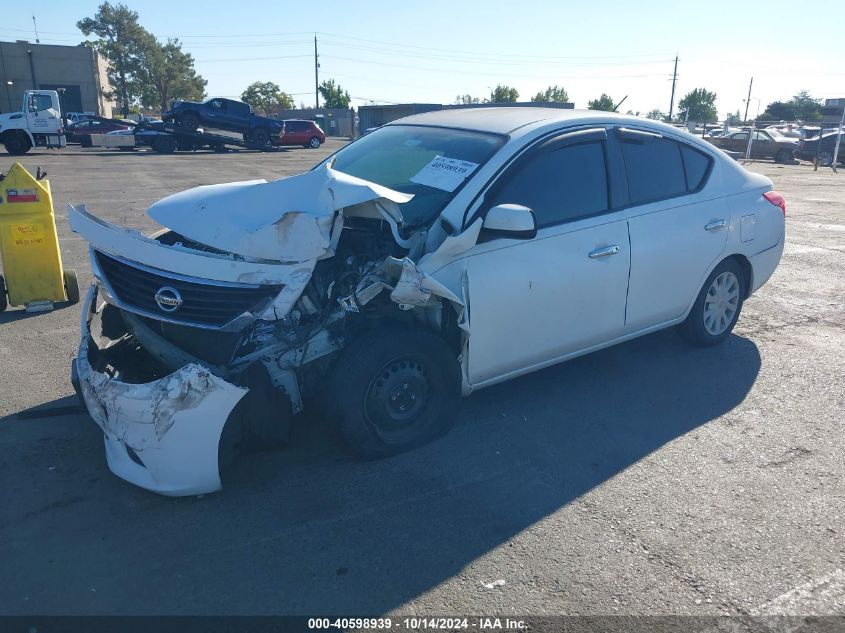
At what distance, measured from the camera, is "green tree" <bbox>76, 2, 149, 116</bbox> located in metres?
78.9

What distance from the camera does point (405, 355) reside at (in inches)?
143

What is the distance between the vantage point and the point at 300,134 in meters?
38.8

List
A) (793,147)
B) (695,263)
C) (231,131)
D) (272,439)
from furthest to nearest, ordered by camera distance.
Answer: (231,131), (793,147), (695,263), (272,439)

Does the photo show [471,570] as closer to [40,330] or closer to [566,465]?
[566,465]

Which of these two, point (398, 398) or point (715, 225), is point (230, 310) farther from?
point (715, 225)

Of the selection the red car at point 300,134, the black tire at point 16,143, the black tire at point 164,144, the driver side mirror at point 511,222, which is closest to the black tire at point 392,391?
the driver side mirror at point 511,222

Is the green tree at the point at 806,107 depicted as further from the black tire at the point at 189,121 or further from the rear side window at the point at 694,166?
the rear side window at the point at 694,166

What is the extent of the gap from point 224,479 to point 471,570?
1.43 metres

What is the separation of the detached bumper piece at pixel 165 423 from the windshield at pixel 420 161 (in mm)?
1492

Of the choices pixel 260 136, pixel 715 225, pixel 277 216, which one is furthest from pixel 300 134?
pixel 277 216

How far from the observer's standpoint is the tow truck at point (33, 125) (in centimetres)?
2678

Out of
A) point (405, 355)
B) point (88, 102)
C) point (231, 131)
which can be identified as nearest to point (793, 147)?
point (231, 131)

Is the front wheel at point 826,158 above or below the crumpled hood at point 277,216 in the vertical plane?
below

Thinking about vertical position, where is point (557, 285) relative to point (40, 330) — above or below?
above
